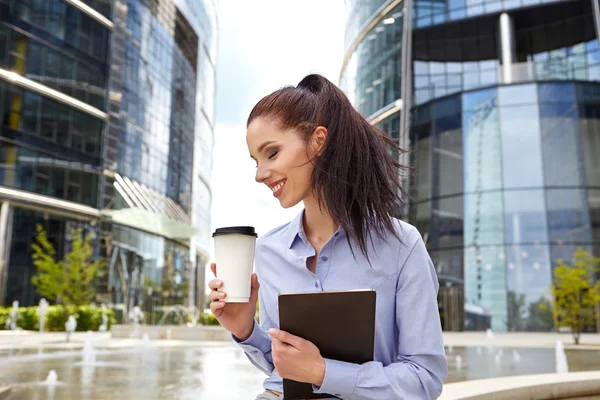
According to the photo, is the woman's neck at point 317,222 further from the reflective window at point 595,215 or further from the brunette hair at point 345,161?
the reflective window at point 595,215

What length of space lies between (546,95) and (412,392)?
91.6ft

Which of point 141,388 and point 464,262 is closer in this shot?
point 141,388

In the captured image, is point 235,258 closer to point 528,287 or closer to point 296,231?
point 296,231

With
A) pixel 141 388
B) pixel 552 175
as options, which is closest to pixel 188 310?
pixel 552 175

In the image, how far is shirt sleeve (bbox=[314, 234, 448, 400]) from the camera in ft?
4.97

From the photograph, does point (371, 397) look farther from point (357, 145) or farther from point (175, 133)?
point (175, 133)

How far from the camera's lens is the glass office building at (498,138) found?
25.1 meters

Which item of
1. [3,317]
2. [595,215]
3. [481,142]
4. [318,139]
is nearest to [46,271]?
[3,317]

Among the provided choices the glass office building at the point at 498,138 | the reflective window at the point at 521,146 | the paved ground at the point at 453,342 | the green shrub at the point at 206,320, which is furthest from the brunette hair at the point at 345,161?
the green shrub at the point at 206,320

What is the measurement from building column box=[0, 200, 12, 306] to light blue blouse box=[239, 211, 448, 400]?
28488 mm

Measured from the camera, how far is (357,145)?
1.75 metres

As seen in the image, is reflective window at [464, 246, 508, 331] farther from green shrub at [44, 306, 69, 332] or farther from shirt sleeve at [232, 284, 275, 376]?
shirt sleeve at [232, 284, 275, 376]

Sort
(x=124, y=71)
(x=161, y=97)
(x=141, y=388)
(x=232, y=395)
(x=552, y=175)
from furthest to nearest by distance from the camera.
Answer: (x=161, y=97), (x=124, y=71), (x=552, y=175), (x=141, y=388), (x=232, y=395)

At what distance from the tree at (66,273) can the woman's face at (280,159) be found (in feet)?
91.3
